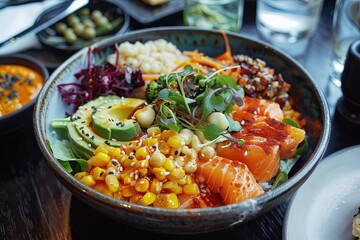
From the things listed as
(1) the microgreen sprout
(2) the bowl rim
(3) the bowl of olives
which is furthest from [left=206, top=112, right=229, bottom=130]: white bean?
(3) the bowl of olives

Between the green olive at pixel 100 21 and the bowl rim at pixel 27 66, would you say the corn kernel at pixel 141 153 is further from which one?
the green olive at pixel 100 21

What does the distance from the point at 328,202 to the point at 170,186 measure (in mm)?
710

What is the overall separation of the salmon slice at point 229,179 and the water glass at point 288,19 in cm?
162

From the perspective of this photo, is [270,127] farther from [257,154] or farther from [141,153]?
[141,153]

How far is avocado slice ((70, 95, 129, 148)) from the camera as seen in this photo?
1812mm

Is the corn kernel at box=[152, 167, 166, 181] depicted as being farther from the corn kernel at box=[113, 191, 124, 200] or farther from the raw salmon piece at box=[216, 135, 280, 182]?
the raw salmon piece at box=[216, 135, 280, 182]

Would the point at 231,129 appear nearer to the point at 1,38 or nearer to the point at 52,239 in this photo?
the point at 52,239

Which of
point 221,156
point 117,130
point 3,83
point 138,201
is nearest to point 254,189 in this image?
point 221,156

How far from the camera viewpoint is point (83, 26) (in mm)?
2988

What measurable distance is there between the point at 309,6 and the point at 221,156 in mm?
1642

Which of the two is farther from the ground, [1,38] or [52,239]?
[1,38]

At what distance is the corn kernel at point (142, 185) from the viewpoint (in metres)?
1.55

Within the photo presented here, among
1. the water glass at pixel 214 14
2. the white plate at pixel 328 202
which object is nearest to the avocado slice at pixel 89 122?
the white plate at pixel 328 202

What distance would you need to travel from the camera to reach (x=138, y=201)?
1.54 metres
